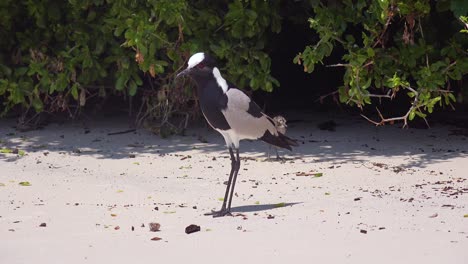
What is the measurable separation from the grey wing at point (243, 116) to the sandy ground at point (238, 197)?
0.52 meters

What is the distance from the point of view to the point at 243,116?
7.00 meters

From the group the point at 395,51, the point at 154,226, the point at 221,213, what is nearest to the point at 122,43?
the point at 395,51

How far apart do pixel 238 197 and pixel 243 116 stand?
74 cm

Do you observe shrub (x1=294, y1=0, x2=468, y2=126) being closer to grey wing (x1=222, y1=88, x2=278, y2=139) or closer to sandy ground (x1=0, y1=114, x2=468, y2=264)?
sandy ground (x1=0, y1=114, x2=468, y2=264)

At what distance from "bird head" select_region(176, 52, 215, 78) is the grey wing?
0.69ft

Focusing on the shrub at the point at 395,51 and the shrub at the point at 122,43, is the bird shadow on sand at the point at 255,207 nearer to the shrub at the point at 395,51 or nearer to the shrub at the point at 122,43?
the shrub at the point at 395,51

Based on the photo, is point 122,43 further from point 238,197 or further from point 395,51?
point 238,197

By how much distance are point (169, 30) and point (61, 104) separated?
53.2 inches

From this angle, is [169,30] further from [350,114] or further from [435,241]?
[435,241]

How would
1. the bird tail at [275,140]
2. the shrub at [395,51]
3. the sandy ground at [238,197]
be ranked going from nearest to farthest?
the sandy ground at [238,197] < the bird tail at [275,140] < the shrub at [395,51]

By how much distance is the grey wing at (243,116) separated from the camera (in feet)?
22.7

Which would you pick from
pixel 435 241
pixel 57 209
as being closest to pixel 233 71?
pixel 57 209

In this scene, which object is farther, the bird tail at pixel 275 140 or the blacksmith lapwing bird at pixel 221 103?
the bird tail at pixel 275 140

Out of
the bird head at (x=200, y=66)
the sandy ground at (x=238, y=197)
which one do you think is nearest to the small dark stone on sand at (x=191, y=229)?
the sandy ground at (x=238, y=197)
